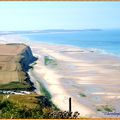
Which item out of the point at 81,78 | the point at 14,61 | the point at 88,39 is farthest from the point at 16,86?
the point at 88,39

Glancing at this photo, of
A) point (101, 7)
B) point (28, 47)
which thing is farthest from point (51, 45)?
point (101, 7)

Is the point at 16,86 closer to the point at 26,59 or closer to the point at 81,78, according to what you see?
the point at 26,59

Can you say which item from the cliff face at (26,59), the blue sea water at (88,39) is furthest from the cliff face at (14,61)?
the blue sea water at (88,39)

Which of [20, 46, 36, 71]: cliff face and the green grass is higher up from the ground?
[20, 46, 36, 71]: cliff face

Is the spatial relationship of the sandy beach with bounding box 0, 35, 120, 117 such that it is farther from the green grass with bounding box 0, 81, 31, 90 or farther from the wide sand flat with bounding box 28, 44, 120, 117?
the green grass with bounding box 0, 81, 31, 90

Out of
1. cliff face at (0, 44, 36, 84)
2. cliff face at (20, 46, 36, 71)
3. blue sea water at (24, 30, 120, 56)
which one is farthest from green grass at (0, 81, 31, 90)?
blue sea water at (24, 30, 120, 56)

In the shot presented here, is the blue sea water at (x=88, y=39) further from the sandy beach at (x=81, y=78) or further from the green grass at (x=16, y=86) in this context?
the green grass at (x=16, y=86)
